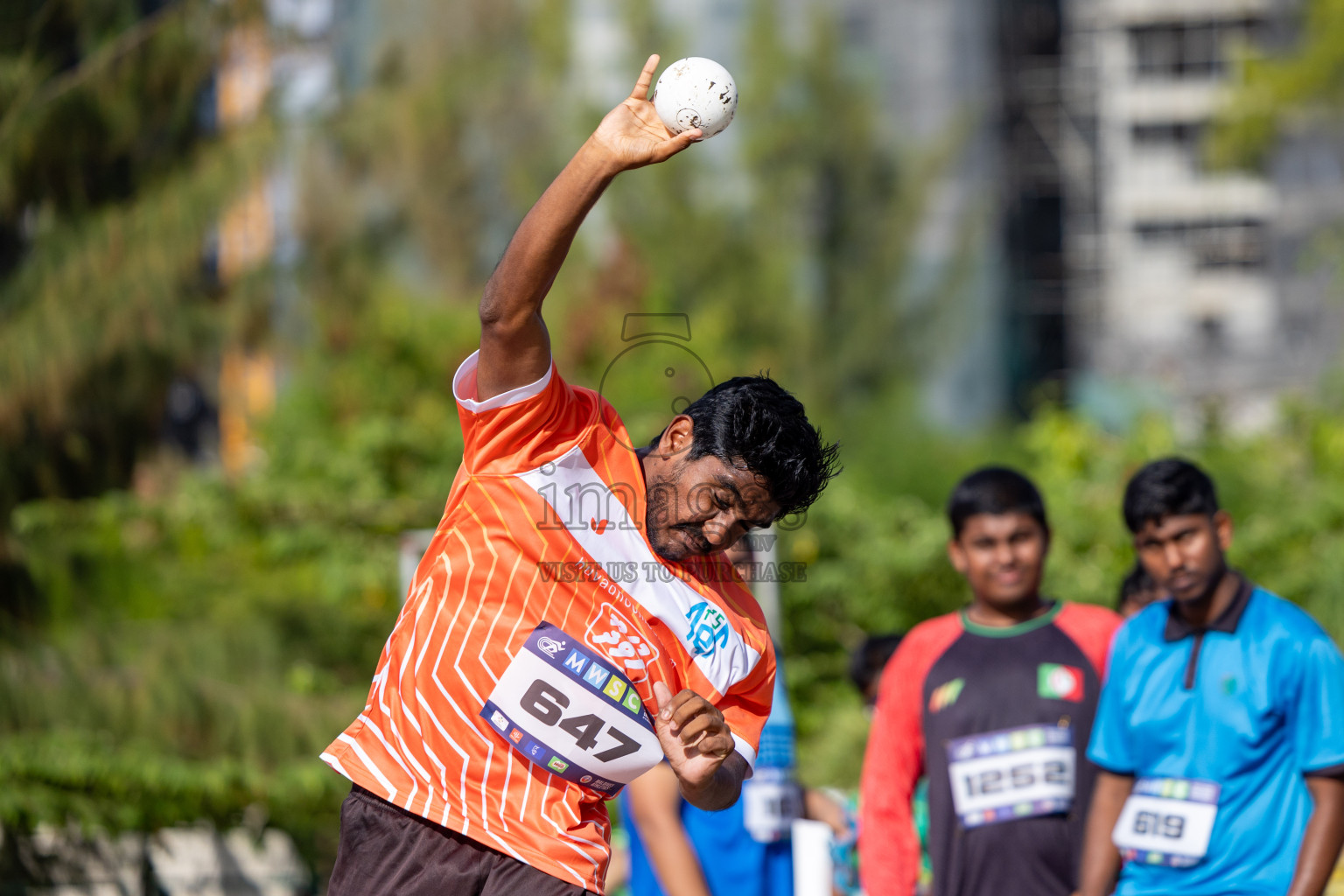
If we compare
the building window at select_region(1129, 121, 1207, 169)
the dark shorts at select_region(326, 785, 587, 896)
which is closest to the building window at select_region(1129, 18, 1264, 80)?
the building window at select_region(1129, 121, 1207, 169)

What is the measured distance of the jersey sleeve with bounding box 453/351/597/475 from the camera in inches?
98.7

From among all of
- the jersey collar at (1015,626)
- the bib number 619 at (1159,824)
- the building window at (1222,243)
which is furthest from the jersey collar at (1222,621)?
the building window at (1222,243)

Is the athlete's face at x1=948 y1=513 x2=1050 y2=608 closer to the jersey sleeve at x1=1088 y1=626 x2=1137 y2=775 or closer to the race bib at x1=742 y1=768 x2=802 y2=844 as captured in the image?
the jersey sleeve at x1=1088 y1=626 x2=1137 y2=775

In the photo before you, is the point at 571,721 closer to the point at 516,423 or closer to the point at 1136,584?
the point at 516,423

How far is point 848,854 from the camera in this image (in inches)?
223

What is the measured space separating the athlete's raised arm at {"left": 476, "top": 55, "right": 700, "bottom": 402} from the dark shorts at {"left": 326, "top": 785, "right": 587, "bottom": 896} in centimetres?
87

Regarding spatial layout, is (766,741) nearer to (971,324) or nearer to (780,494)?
(780,494)

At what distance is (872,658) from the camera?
5.87 metres

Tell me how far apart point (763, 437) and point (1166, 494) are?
1820 mm

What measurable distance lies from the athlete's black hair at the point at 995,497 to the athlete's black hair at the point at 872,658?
1.52 metres

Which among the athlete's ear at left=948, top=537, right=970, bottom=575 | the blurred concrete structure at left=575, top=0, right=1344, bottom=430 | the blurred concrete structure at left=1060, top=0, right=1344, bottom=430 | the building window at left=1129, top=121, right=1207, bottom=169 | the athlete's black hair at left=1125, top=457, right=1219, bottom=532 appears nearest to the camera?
the athlete's black hair at left=1125, top=457, right=1219, bottom=532

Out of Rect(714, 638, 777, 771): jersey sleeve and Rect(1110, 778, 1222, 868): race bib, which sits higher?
Rect(714, 638, 777, 771): jersey sleeve

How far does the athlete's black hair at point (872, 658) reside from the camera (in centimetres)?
581

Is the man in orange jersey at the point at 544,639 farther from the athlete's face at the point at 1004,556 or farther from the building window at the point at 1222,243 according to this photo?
the building window at the point at 1222,243
